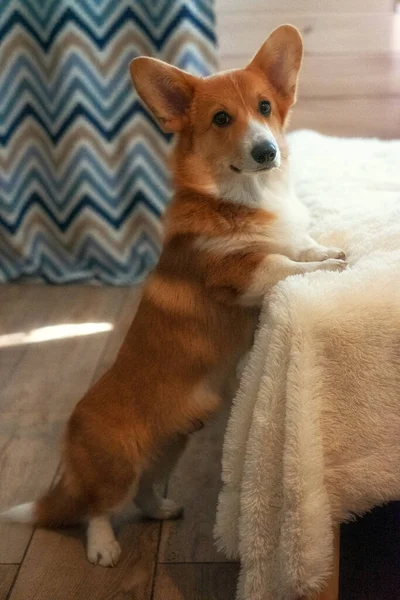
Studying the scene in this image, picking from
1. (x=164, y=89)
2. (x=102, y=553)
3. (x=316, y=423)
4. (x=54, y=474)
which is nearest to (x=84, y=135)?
(x=164, y=89)

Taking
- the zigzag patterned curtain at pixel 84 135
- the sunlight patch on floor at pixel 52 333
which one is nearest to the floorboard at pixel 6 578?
the sunlight patch on floor at pixel 52 333

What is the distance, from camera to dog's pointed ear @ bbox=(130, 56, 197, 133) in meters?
1.01

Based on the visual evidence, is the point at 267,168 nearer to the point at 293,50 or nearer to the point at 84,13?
the point at 293,50

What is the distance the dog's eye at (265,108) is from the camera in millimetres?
1020

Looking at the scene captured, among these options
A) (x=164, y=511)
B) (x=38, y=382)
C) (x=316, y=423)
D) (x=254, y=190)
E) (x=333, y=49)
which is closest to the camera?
(x=316, y=423)

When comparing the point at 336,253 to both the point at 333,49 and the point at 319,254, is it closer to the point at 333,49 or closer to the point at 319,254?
the point at 319,254

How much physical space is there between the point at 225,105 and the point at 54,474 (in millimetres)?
913

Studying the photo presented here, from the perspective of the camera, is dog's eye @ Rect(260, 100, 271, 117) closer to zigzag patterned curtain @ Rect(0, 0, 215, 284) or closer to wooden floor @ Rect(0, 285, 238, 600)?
wooden floor @ Rect(0, 285, 238, 600)

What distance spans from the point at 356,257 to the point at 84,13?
4.39ft

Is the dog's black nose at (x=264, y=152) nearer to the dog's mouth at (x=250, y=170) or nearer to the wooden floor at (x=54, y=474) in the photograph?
the dog's mouth at (x=250, y=170)

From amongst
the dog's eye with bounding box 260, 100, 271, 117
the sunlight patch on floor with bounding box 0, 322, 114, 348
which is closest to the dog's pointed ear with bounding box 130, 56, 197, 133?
the dog's eye with bounding box 260, 100, 271, 117

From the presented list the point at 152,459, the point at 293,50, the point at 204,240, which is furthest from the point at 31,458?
the point at 293,50

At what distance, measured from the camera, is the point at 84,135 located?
197cm

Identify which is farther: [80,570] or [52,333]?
[52,333]
